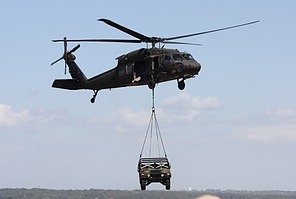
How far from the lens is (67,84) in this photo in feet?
250

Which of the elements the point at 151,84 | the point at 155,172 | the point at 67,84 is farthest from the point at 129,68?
the point at 155,172

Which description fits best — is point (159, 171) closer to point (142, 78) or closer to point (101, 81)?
point (142, 78)

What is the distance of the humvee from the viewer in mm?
60969

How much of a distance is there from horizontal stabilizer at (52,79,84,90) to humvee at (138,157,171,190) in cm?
1689

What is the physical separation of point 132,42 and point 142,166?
11.8 meters

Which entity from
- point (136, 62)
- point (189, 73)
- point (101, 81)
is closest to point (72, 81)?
point (101, 81)

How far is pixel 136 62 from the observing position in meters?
67.4

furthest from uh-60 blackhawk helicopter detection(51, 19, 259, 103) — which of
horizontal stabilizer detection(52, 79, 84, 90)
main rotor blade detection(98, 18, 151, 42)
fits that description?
horizontal stabilizer detection(52, 79, 84, 90)

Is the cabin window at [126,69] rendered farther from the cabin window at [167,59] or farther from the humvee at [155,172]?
the humvee at [155,172]

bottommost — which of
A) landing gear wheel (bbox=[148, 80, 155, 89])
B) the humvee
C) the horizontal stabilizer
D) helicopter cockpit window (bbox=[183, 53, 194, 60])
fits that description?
the humvee

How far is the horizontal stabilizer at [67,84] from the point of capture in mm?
75500

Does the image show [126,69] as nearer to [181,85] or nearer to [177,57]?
[177,57]

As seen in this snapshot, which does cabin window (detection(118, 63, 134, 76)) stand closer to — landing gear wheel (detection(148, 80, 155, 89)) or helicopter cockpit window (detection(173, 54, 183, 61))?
landing gear wheel (detection(148, 80, 155, 89))

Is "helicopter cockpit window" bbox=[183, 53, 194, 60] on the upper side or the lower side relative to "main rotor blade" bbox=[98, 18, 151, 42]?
lower
